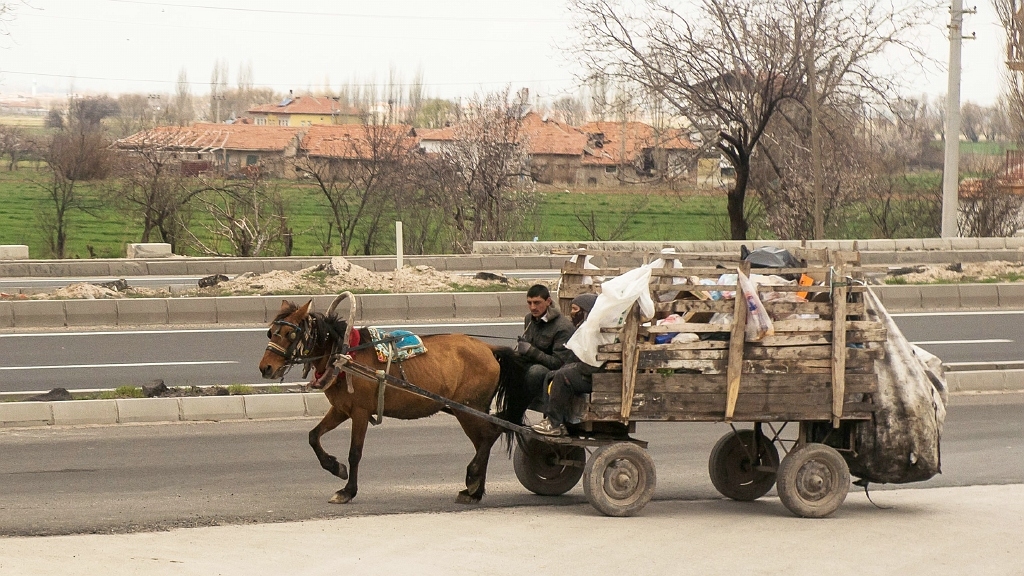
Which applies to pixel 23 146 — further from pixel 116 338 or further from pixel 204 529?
pixel 204 529

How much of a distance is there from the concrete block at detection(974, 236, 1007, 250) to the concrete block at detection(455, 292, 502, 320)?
15.4 m

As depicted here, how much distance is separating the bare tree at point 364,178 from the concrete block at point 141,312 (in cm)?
1336

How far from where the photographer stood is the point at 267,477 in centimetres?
907

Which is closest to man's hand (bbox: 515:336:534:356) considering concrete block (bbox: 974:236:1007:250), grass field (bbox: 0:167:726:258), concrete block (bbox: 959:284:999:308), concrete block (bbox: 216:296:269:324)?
concrete block (bbox: 216:296:269:324)

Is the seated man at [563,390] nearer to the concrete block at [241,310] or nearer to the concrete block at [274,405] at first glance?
the concrete block at [274,405]

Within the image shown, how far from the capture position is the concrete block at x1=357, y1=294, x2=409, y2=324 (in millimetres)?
18984

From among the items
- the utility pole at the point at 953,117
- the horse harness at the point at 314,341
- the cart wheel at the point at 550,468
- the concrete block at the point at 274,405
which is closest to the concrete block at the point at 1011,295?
the utility pole at the point at 953,117

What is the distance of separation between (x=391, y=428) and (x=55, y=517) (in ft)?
14.5

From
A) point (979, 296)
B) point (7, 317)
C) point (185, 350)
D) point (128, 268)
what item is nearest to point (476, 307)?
point (185, 350)

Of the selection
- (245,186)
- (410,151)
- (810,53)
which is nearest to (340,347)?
(810,53)

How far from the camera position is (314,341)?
309 inches

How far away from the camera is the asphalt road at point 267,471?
7820mm

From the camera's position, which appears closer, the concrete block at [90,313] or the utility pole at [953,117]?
the concrete block at [90,313]

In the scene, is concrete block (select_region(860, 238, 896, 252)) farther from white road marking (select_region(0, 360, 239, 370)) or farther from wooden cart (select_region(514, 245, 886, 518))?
wooden cart (select_region(514, 245, 886, 518))
